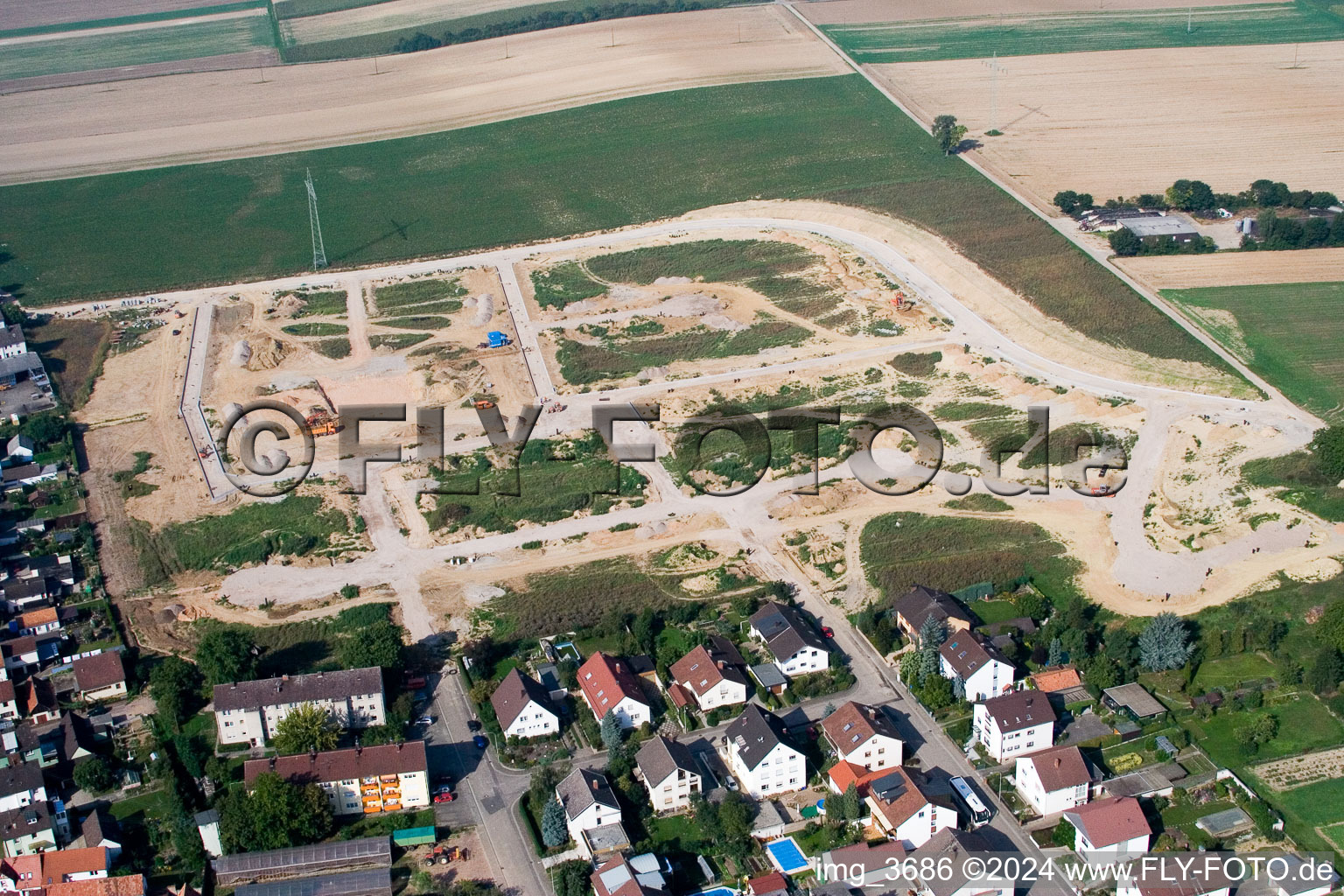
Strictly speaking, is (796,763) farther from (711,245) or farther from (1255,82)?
(1255,82)

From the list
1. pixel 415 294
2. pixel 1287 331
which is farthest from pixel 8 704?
pixel 1287 331

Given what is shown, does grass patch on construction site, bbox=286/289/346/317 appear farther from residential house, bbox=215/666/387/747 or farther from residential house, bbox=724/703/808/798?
residential house, bbox=724/703/808/798

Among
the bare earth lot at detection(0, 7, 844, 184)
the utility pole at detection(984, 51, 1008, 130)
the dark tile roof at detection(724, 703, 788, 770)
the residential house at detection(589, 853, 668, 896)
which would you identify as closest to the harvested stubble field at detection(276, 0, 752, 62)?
the bare earth lot at detection(0, 7, 844, 184)

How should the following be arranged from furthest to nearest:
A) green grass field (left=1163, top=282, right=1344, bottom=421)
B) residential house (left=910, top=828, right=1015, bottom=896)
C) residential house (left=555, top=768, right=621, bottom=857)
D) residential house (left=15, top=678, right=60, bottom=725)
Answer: green grass field (left=1163, top=282, right=1344, bottom=421), residential house (left=15, top=678, right=60, bottom=725), residential house (left=555, top=768, right=621, bottom=857), residential house (left=910, top=828, right=1015, bottom=896)

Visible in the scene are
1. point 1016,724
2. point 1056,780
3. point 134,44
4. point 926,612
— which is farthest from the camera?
point 134,44

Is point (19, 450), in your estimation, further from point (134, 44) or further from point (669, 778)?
point (134, 44)

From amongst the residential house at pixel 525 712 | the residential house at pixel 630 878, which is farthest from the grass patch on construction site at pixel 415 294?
the residential house at pixel 630 878
